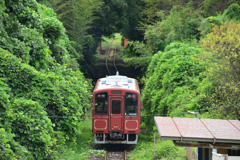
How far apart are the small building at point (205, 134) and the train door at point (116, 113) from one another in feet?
21.7

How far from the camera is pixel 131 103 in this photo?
44.9 ft

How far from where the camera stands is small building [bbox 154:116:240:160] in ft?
19.0

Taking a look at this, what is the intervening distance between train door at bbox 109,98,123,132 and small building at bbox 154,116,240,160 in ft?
21.7

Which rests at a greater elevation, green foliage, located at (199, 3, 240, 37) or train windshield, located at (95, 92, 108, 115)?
green foliage, located at (199, 3, 240, 37)

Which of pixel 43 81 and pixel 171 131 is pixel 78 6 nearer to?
pixel 43 81

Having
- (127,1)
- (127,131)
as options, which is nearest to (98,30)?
(127,1)

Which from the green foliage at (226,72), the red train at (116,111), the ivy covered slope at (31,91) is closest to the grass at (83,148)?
the red train at (116,111)

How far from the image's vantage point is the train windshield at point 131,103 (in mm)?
13618

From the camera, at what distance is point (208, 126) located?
6621mm

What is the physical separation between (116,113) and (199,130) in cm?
762

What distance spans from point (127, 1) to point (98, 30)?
4677 millimetres

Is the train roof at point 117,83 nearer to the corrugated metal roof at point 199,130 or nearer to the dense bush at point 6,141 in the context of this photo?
the dense bush at point 6,141

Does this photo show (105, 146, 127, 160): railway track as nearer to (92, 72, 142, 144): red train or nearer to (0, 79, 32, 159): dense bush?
(92, 72, 142, 144): red train

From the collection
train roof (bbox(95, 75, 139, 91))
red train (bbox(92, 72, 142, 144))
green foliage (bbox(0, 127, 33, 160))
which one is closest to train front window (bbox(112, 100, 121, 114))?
red train (bbox(92, 72, 142, 144))
